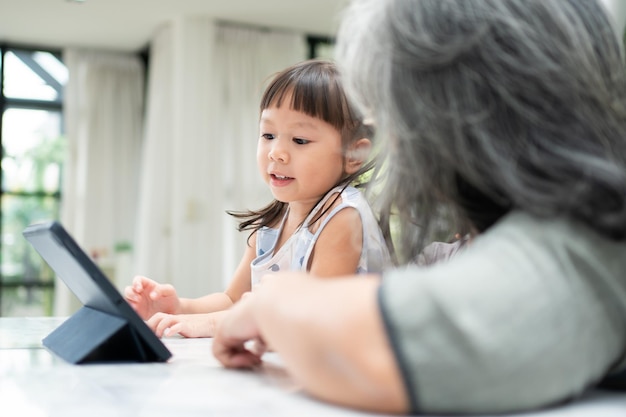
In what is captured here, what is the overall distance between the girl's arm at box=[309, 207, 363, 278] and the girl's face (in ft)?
0.51

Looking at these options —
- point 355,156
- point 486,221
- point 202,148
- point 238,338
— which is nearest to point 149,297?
point 355,156

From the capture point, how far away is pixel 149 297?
1.52 m

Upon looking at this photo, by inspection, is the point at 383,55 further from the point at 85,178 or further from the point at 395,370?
the point at 85,178

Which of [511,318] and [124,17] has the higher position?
[124,17]

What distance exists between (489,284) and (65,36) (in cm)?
683

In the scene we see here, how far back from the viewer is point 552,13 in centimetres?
69

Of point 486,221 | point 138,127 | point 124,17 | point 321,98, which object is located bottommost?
point 486,221

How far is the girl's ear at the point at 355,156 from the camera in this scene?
1.57m

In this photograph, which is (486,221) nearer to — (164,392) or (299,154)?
(164,392)

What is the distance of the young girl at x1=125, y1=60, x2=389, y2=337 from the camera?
1503 millimetres

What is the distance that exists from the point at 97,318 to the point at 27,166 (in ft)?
21.8

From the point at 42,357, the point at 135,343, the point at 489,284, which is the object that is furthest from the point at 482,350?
the point at 42,357

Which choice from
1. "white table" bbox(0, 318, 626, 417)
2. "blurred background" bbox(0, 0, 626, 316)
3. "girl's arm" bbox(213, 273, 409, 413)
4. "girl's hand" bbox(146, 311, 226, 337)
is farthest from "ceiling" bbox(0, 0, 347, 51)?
"girl's arm" bbox(213, 273, 409, 413)

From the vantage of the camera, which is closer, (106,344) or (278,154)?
(106,344)
